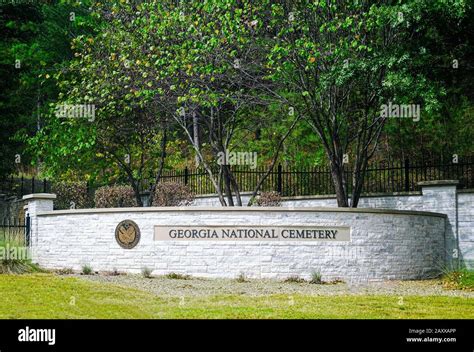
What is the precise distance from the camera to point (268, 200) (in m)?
23.7

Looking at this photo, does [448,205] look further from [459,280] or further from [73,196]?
[73,196]

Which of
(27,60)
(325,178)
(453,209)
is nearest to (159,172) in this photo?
(325,178)

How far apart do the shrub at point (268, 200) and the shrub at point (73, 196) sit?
6.49 metres

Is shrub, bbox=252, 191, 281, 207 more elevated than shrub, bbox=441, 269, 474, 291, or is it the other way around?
shrub, bbox=252, 191, 281, 207

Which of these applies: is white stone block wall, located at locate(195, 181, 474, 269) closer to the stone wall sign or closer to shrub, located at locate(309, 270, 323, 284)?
the stone wall sign

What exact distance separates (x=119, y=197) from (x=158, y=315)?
13152mm

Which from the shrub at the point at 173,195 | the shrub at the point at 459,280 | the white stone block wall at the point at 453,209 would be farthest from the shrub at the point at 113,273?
the white stone block wall at the point at 453,209

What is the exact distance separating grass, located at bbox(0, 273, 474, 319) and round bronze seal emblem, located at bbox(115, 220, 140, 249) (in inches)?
135

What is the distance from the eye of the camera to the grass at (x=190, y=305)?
13.1 m

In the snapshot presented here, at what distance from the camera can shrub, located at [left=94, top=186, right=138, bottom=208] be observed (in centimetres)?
2548

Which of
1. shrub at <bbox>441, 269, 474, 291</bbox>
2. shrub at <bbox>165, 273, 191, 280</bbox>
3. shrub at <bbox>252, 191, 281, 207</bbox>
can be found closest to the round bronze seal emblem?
shrub at <bbox>165, 273, 191, 280</bbox>

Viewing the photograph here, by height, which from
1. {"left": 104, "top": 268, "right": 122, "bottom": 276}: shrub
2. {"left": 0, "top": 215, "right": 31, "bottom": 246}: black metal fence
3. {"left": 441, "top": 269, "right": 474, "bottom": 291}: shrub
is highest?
{"left": 0, "top": 215, "right": 31, "bottom": 246}: black metal fence

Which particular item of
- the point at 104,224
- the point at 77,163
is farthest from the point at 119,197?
the point at 104,224

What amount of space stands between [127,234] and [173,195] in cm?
529
